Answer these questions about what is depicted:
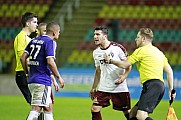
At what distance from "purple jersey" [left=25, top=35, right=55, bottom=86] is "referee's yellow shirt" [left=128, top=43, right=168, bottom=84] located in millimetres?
1393

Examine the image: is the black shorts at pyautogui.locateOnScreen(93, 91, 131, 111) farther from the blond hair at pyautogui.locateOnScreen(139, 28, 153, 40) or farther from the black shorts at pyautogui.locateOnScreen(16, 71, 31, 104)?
the blond hair at pyautogui.locateOnScreen(139, 28, 153, 40)

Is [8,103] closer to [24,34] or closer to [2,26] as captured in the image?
[24,34]

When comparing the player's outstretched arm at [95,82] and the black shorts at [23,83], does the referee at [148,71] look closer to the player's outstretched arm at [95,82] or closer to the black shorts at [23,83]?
the player's outstretched arm at [95,82]

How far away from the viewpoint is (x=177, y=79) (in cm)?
2125

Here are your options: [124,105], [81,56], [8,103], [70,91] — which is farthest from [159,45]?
[124,105]

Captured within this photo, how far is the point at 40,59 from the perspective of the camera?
9.84 meters

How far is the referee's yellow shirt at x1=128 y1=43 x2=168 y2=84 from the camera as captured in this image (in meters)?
10.0

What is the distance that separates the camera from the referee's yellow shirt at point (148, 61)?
10.0 meters

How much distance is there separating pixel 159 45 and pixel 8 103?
9357 millimetres

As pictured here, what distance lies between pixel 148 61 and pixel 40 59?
1.80m

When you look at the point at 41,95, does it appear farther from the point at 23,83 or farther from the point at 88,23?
the point at 88,23


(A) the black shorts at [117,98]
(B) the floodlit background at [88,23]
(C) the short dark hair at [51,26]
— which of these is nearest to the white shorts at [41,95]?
(C) the short dark hair at [51,26]

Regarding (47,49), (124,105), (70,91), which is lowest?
(70,91)

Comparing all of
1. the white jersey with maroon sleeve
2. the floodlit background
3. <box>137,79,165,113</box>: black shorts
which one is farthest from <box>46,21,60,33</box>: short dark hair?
the floodlit background
